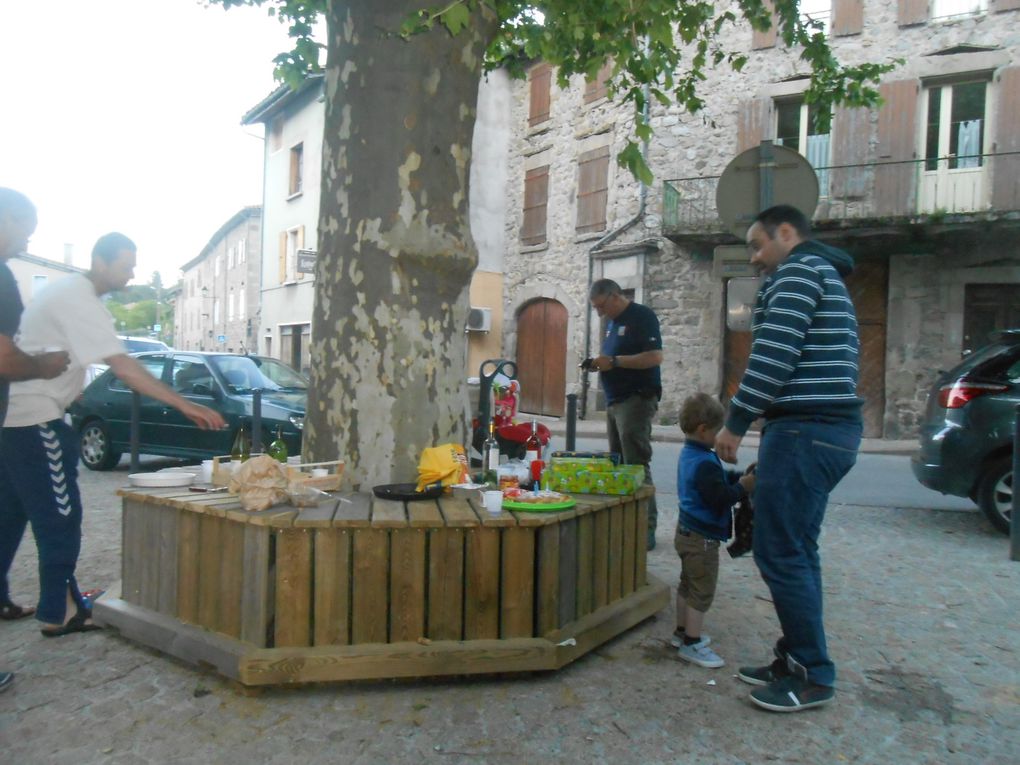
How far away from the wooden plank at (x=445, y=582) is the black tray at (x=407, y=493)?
0.42 metres

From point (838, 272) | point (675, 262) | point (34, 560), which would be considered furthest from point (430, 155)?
point (675, 262)

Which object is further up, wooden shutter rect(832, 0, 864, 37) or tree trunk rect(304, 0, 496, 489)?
wooden shutter rect(832, 0, 864, 37)

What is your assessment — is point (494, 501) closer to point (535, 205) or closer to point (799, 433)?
point (799, 433)

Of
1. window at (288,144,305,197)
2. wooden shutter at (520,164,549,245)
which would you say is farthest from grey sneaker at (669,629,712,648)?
window at (288,144,305,197)

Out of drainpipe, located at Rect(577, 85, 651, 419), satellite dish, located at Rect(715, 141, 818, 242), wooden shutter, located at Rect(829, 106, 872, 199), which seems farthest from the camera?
drainpipe, located at Rect(577, 85, 651, 419)

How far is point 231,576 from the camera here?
3.36 metres

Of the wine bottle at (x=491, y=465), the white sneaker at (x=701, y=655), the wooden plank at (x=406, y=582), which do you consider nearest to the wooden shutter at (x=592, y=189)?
the wine bottle at (x=491, y=465)

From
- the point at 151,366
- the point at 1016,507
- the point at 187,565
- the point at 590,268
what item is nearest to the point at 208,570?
the point at 187,565

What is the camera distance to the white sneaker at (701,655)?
3586mm

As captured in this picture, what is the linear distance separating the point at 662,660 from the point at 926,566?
281 centimetres

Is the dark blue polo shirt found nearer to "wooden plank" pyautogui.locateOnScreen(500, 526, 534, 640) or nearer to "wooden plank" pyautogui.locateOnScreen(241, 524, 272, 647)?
"wooden plank" pyautogui.locateOnScreen(500, 526, 534, 640)

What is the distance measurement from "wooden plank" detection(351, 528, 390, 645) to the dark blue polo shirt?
99.9 inches

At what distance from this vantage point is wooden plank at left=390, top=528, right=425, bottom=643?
326cm

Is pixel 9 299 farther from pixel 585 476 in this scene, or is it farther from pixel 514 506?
pixel 585 476
